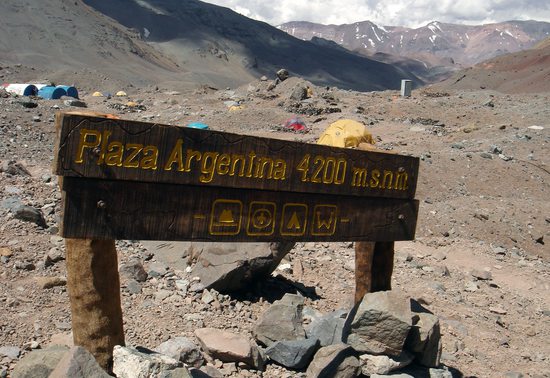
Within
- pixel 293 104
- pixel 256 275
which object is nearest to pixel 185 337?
pixel 256 275

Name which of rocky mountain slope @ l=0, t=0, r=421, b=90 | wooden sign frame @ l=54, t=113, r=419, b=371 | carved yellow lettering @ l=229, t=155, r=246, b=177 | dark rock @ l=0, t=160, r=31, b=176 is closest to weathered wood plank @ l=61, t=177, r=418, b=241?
wooden sign frame @ l=54, t=113, r=419, b=371

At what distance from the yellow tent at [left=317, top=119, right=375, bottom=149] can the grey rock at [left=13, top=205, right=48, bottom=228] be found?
10.8 ft

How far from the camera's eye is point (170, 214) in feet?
10.2

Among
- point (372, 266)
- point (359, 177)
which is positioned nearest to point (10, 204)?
point (372, 266)

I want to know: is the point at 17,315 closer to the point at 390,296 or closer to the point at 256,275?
the point at 256,275

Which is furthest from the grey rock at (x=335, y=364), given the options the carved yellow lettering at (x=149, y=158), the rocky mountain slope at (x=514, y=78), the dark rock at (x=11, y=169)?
the rocky mountain slope at (x=514, y=78)

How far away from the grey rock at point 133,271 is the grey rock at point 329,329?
5.85 ft

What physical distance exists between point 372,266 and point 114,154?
7.43 feet

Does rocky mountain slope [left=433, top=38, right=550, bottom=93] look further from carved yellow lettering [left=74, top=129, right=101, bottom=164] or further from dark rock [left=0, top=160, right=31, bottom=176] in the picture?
carved yellow lettering [left=74, top=129, right=101, bottom=164]

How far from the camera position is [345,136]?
7.08 m

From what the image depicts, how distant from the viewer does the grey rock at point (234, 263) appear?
543 cm

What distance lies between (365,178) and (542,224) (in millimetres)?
8581

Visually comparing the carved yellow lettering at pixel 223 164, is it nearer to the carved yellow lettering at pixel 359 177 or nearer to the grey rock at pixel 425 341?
the carved yellow lettering at pixel 359 177

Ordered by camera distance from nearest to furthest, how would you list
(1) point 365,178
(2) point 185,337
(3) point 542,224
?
(1) point 365,178, (2) point 185,337, (3) point 542,224
